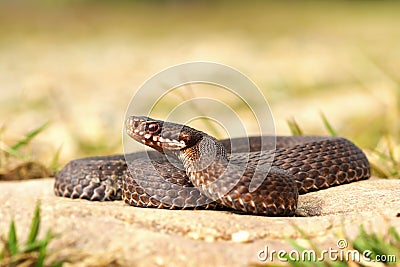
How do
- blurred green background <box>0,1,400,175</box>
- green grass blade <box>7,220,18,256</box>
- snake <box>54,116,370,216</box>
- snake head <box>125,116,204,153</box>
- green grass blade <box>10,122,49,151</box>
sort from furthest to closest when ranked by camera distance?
1. blurred green background <box>0,1,400,175</box>
2. green grass blade <box>10,122,49,151</box>
3. snake head <box>125,116,204,153</box>
4. snake <box>54,116,370,216</box>
5. green grass blade <box>7,220,18,256</box>

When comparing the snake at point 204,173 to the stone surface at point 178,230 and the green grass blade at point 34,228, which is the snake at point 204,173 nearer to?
the stone surface at point 178,230

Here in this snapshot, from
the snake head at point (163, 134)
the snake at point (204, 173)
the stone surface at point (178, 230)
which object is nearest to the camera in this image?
the stone surface at point (178, 230)

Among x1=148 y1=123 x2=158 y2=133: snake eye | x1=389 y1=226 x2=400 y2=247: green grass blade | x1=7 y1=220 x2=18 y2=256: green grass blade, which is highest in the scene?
x1=148 y1=123 x2=158 y2=133: snake eye

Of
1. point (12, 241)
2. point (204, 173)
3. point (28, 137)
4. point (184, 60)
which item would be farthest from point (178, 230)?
point (184, 60)

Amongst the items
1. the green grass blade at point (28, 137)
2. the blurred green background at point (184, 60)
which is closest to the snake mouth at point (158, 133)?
the green grass blade at point (28, 137)

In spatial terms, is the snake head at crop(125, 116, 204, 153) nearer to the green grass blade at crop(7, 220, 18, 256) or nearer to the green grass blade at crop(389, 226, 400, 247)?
the green grass blade at crop(7, 220, 18, 256)

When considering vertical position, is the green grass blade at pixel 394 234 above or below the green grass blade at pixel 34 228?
below

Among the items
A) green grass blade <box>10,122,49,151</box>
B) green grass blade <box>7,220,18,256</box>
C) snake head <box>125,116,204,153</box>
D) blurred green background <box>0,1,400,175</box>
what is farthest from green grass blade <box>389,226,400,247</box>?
green grass blade <box>10,122,49,151</box>

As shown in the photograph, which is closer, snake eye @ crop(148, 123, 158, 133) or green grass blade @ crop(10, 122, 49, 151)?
snake eye @ crop(148, 123, 158, 133)
